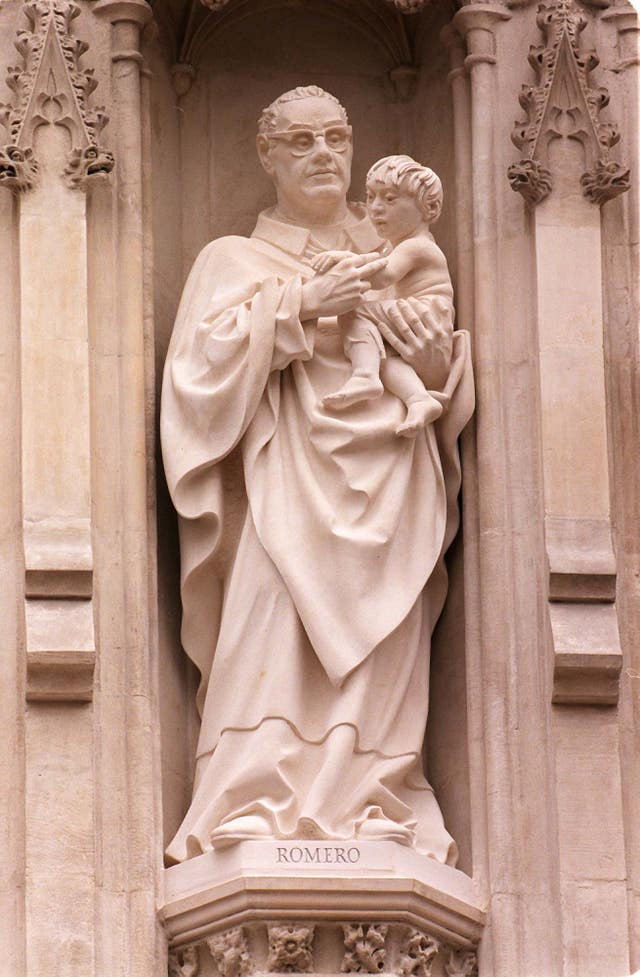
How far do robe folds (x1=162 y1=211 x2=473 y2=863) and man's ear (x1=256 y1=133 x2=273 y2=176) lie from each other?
653 millimetres

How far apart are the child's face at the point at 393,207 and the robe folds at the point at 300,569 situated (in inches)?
15.5

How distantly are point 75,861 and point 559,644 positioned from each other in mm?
1957

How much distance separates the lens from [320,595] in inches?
601

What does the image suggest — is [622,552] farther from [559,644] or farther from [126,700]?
[126,700]

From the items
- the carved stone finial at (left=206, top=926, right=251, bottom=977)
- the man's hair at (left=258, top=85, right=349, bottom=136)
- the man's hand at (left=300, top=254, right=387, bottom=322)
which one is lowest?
the carved stone finial at (left=206, top=926, right=251, bottom=977)

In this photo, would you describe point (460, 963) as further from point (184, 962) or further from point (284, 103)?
point (284, 103)

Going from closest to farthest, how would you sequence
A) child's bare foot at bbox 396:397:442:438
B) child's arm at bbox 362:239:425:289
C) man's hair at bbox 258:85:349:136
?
child's bare foot at bbox 396:397:442:438, child's arm at bbox 362:239:425:289, man's hair at bbox 258:85:349:136

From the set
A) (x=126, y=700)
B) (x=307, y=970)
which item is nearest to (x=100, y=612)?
(x=126, y=700)

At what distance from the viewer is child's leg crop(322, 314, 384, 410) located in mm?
15531

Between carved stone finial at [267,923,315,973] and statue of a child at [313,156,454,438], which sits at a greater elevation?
statue of a child at [313,156,454,438]

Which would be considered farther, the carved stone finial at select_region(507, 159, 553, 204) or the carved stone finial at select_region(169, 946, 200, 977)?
the carved stone finial at select_region(507, 159, 553, 204)

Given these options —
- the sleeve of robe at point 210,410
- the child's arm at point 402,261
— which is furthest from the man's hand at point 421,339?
the sleeve of robe at point 210,410

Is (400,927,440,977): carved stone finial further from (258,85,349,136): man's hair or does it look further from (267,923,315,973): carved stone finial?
(258,85,349,136): man's hair

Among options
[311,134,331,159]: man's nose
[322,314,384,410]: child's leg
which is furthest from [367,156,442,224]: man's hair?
[322,314,384,410]: child's leg
